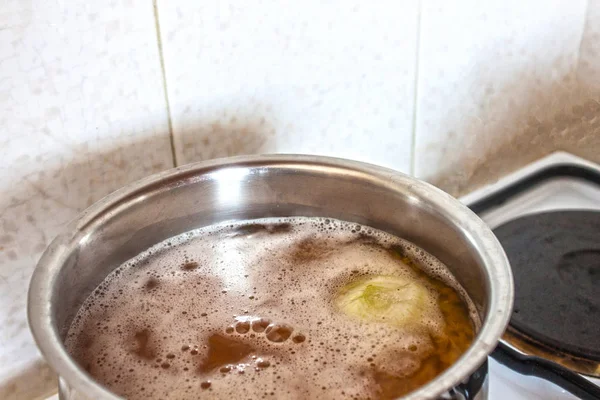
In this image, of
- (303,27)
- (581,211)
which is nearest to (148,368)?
(303,27)

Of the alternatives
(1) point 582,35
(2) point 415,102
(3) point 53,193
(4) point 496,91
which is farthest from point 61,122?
(1) point 582,35

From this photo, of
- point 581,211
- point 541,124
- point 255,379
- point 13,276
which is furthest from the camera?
point 541,124

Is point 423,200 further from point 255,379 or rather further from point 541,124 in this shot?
point 541,124

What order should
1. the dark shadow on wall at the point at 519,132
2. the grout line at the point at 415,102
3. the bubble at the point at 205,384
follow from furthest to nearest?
the dark shadow on wall at the point at 519,132, the grout line at the point at 415,102, the bubble at the point at 205,384

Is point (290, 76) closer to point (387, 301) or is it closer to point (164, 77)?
Result: point (164, 77)

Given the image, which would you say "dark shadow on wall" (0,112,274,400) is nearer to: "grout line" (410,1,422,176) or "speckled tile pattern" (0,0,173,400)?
"speckled tile pattern" (0,0,173,400)

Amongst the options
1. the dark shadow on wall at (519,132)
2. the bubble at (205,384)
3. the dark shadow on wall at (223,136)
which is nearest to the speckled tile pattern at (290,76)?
the dark shadow on wall at (223,136)

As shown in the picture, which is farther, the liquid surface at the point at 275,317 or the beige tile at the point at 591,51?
the beige tile at the point at 591,51

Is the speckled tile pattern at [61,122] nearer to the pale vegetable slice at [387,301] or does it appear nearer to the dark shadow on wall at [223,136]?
the dark shadow on wall at [223,136]
